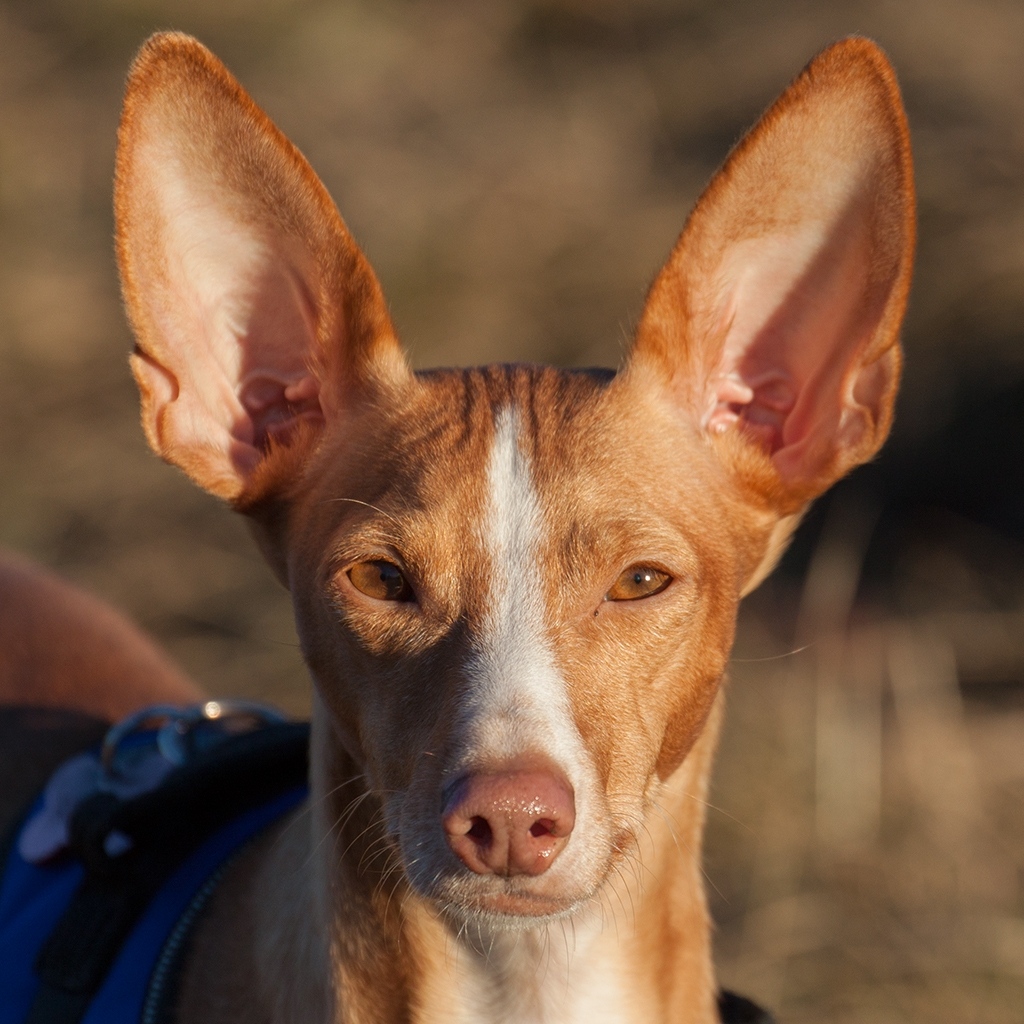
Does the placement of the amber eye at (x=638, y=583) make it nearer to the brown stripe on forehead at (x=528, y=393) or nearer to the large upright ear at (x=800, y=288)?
the brown stripe on forehead at (x=528, y=393)

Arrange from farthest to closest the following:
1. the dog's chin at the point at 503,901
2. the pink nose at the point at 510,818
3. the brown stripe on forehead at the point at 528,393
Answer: the brown stripe on forehead at the point at 528,393 → the dog's chin at the point at 503,901 → the pink nose at the point at 510,818

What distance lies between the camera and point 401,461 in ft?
8.43

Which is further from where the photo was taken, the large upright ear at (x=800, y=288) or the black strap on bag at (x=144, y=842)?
the black strap on bag at (x=144, y=842)

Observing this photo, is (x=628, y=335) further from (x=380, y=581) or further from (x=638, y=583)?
(x=380, y=581)

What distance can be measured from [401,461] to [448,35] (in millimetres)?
8278

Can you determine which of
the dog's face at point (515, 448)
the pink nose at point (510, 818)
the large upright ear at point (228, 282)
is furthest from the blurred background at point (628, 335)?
the large upright ear at point (228, 282)

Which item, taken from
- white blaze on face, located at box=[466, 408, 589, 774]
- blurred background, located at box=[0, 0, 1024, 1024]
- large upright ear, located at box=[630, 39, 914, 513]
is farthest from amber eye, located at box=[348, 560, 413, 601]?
blurred background, located at box=[0, 0, 1024, 1024]

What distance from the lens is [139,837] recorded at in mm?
2932

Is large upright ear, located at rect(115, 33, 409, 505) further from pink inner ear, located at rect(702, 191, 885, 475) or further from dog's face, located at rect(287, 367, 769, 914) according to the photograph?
pink inner ear, located at rect(702, 191, 885, 475)

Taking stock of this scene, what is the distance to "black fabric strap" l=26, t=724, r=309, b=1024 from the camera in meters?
2.74

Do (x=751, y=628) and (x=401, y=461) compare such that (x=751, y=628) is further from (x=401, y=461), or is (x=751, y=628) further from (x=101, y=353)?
(x=101, y=353)

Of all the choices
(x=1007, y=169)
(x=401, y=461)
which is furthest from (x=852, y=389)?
(x=1007, y=169)

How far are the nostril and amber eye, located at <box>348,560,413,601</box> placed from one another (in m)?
0.46

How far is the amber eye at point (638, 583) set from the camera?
2.47m
